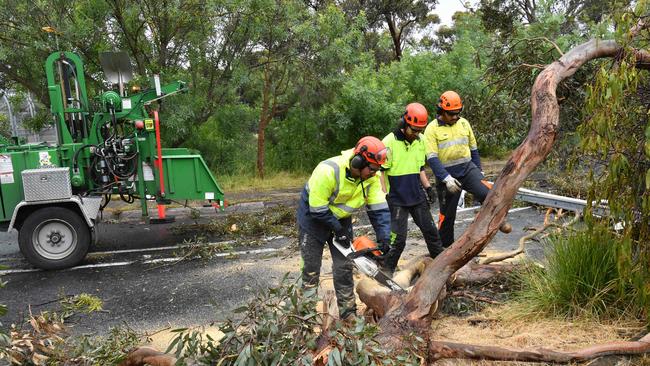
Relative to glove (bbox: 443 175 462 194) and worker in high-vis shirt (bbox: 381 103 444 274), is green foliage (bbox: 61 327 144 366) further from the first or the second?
glove (bbox: 443 175 462 194)

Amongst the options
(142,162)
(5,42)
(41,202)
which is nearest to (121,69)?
(142,162)

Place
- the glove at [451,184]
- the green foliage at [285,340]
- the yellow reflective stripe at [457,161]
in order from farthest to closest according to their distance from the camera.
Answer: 1. the yellow reflective stripe at [457,161]
2. the glove at [451,184]
3. the green foliage at [285,340]

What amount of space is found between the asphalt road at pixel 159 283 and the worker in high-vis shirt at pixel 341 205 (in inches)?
33.7

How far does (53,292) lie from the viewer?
5883 millimetres

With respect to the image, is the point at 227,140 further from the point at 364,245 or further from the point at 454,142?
the point at 364,245

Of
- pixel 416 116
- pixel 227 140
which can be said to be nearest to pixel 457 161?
pixel 416 116

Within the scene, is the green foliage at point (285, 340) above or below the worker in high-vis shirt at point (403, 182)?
below

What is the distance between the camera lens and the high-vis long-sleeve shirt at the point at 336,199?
13.8 feet

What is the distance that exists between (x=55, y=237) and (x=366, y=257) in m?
4.55

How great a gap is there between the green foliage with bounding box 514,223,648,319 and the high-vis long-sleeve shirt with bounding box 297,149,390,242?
139 centimetres

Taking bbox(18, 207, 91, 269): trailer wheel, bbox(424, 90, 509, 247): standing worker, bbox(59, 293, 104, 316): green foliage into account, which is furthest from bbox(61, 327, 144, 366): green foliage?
bbox(424, 90, 509, 247): standing worker

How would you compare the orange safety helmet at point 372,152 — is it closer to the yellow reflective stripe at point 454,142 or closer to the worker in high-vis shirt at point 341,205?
the worker in high-vis shirt at point 341,205

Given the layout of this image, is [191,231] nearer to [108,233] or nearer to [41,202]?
[108,233]

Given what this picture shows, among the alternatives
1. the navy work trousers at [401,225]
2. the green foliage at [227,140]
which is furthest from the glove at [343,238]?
the green foliage at [227,140]
